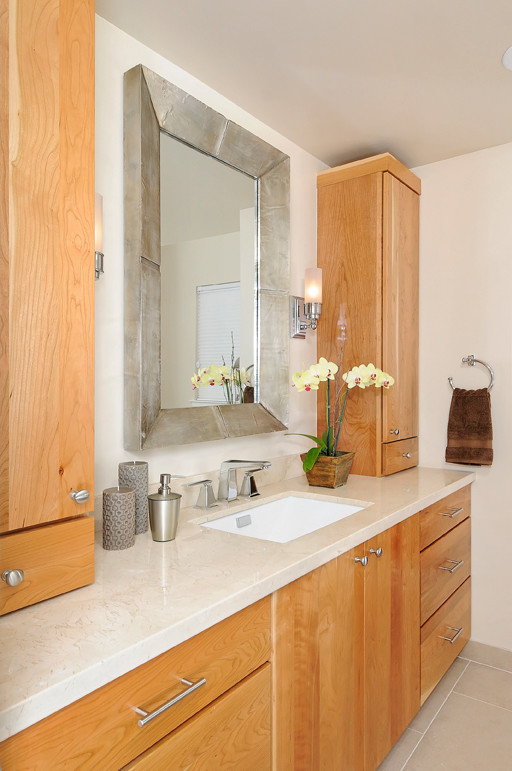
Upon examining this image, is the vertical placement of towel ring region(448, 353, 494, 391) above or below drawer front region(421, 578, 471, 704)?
above

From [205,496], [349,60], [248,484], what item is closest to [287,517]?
[248,484]

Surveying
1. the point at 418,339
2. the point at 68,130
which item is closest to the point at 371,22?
the point at 68,130

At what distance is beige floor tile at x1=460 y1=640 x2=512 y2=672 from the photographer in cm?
231

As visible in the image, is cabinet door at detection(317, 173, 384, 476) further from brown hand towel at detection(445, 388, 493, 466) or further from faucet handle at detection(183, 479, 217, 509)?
faucet handle at detection(183, 479, 217, 509)

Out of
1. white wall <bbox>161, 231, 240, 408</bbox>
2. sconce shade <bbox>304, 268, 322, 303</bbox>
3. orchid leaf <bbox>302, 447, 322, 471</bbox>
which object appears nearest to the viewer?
white wall <bbox>161, 231, 240, 408</bbox>

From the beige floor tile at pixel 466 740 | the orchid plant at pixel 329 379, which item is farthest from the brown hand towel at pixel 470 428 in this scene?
the beige floor tile at pixel 466 740

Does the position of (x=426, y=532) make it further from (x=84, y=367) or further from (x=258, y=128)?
(x=258, y=128)

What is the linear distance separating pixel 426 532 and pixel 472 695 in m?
0.80

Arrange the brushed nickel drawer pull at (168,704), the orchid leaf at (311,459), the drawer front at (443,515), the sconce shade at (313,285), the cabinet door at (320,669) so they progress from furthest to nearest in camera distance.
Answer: the sconce shade at (313,285), the orchid leaf at (311,459), the drawer front at (443,515), the cabinet door at (320,669), the brushed nickel drawer pull at (168,704)

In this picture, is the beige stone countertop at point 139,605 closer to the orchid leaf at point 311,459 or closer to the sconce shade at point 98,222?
the orchid leaf at point 311,459

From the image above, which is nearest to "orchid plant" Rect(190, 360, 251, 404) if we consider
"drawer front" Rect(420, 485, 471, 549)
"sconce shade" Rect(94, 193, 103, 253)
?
"sconce shade" Rect(94, 193, 103, 253)

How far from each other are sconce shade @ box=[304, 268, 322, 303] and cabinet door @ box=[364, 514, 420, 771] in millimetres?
1011

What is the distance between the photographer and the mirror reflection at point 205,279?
5.55 feet

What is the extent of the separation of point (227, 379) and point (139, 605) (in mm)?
1056
